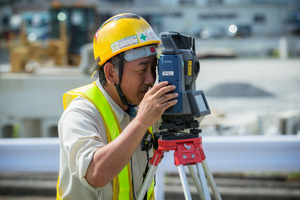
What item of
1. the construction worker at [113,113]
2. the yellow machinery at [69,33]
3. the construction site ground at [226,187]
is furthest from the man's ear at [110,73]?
the yellow machinery at [69,33]

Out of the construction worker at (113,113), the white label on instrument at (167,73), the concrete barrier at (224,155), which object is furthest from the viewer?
the concrete barrier at (224,155)

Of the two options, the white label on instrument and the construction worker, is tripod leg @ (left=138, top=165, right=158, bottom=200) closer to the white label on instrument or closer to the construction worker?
the construction worker

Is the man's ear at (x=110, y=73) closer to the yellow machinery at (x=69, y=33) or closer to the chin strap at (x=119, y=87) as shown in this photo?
the chin strap at (x=119, y=87)

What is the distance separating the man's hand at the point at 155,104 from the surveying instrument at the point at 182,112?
0.07 metres

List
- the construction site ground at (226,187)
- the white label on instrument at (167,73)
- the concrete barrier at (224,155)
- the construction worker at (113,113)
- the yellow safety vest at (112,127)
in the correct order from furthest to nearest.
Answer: the construction site ground at (226,187) → the concrete barrier at (224,155) → the yellow safety vest at (112,127) → the white label on instrument at (167,73) → the construction worker at (113,113)

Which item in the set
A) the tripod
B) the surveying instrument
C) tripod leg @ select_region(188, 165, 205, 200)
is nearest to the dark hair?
the surveying instrument

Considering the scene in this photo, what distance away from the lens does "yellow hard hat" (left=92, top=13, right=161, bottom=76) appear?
7.02 ft

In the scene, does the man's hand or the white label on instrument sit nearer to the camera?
the man's hand

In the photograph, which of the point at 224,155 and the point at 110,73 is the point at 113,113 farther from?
the point at 224,155

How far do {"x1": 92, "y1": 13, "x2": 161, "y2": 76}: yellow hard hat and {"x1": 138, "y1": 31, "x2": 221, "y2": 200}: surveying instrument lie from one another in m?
0.15

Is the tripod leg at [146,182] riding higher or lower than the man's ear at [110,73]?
lower

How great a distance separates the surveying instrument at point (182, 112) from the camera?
200 centimetres

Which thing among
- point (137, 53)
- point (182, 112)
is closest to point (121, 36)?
point (137, 53)

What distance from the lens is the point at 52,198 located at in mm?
5121
